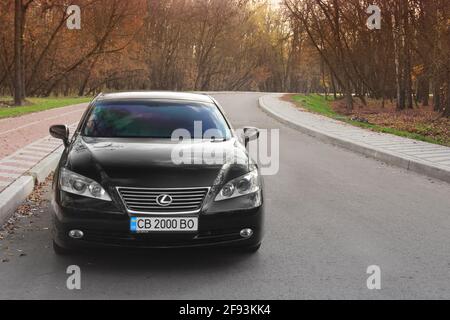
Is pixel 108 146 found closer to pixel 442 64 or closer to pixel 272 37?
pixel 442 64

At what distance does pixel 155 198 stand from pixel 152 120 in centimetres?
170

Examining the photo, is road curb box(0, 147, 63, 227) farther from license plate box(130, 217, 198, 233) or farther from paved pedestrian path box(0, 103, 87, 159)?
license plate box(130, 217, 198, 233)

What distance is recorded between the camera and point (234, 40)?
237ft

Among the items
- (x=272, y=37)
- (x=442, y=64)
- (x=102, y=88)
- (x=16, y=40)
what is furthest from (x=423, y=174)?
(x=272, y=37)

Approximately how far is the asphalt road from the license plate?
277 millimetres

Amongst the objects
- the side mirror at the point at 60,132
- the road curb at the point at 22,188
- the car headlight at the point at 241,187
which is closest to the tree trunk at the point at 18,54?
the road curb at the point at 22,188

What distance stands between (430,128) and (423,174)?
8.94 meters

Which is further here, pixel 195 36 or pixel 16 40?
pixel 195 36

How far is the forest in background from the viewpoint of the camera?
27.6 meters

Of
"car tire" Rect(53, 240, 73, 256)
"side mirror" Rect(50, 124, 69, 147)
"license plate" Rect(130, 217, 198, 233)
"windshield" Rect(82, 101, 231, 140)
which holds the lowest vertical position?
"car tire" Rect(53, 240, 73, 256)

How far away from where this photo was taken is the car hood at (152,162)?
15.4 feet

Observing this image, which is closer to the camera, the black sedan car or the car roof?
the black sedan car

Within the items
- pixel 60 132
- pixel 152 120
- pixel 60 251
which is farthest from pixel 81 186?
pixel 60 132

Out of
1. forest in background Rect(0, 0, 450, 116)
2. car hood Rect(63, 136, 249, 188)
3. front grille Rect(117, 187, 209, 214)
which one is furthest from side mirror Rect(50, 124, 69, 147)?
forest in background Rect(0, 0, 450, 116)
